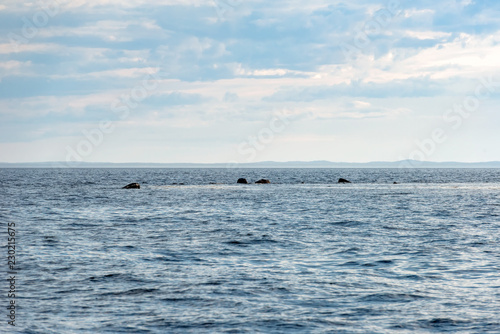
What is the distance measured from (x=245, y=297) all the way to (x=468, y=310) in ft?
21.7

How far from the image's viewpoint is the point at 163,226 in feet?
122

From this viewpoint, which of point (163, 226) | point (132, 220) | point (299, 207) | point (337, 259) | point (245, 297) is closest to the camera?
point (245, 297)

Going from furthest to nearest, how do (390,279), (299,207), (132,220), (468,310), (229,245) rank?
(299,207) → (132,220) → (229,245) → (390,279) → (468,310)

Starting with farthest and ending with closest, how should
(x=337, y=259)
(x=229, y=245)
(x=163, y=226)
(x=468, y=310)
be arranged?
(x=163, y=226)
(x=229, y=245)
(x=337, y=259)
(x=468, y=310)

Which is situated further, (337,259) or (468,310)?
(337,259)

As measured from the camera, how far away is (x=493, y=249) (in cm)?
2667

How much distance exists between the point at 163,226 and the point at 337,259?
1619 centimetres

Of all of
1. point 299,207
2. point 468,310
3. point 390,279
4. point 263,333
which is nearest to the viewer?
point 263,333

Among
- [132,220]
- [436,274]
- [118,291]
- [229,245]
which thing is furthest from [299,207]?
[118,291]

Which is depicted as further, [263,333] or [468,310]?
[468,310]

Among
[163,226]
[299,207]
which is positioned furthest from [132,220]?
[299,207]

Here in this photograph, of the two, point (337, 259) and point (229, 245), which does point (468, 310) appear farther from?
point (229, 245)

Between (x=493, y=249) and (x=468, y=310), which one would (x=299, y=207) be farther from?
(x=468, y=310)

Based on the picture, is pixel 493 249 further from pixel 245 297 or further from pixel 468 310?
pixel 245 297
